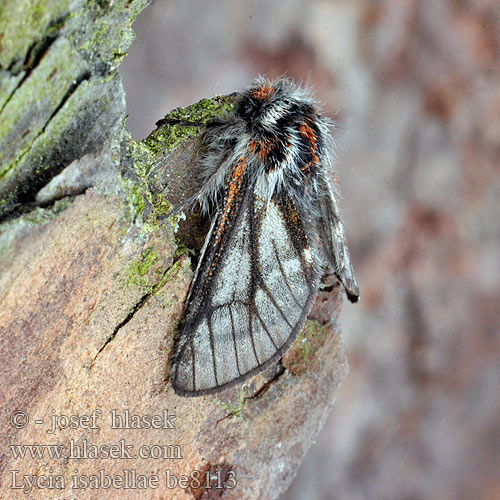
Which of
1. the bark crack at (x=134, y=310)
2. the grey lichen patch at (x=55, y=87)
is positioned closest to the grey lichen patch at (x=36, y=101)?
the grey lichen patch at (x=55, y=87)

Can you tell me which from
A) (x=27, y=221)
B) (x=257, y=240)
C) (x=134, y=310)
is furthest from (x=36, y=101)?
(x=257, y=240)

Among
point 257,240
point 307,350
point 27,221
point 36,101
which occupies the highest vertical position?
point 257,240

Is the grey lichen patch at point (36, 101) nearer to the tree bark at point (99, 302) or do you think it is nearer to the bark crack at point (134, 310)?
the tree bark at point (99, 302)

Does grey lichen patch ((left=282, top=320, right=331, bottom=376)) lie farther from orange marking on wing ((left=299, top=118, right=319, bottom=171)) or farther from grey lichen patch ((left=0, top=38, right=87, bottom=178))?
grey lichen patch ((left=0, top=38, right=87, bottom=178))

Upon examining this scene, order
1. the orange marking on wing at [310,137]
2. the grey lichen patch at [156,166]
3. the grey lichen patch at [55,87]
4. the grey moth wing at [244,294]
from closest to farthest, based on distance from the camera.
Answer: the grey lichen patch at [55,87], the grey lichen patch at [156,166], the grey moth wing at [244,294], the orange marking on wing at [310,137]

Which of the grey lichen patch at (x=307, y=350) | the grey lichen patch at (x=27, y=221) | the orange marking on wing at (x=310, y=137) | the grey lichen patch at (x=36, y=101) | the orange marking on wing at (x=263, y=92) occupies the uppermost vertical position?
the orange marking on wing at (x=263, y=92)

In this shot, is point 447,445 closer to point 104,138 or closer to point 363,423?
point 363,423

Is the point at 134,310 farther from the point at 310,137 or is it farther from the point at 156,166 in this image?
the point at 310,137
